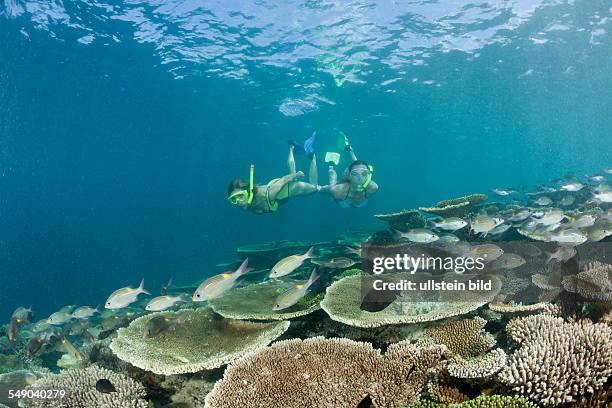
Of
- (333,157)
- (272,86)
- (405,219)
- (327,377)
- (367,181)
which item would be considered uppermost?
(272,86)

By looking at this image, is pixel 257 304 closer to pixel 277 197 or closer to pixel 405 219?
pixel 277 197

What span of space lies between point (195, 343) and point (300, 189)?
6119 mm

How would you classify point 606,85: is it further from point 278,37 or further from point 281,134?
point 281,134

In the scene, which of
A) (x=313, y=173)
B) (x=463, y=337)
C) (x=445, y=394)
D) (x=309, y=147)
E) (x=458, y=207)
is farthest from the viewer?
(x=313, y=173)

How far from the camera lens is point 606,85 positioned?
3725 cm

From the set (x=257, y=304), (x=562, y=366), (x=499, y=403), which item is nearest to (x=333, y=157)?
(x=257, y=304)

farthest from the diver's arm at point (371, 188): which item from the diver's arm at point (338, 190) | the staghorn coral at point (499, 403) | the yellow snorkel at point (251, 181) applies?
the staghorn coral at point (499, 403)

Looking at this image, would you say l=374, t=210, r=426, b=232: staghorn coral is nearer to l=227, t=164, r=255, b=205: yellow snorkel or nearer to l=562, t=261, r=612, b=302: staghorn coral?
l=227, t=164, r=255, b=205: yellow snorkel

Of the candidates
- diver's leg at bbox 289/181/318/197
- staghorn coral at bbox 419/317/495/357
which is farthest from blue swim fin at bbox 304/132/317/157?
staghorn coral at bbox 419/317/495/357

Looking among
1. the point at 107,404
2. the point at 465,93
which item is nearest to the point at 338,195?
the point at 107,404

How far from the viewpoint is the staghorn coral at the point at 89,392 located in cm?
392

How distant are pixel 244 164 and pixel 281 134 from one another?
2820 centimetres

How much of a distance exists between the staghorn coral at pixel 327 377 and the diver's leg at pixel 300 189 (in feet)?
21.2

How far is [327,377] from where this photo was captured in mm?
3385
